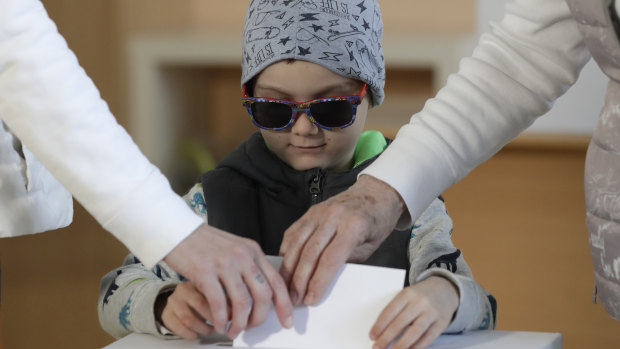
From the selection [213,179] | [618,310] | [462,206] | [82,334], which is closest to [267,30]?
[213,179]

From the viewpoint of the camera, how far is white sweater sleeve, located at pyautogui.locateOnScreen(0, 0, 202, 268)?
0.83 m

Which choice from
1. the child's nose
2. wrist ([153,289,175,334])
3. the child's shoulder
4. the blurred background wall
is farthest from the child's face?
the blurred background wall

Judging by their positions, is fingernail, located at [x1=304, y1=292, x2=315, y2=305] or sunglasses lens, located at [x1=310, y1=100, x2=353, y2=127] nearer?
fingernail, located at [x1=304, y1=292, x2=315, y2=305]

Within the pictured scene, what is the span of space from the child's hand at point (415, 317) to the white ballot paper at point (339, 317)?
0.01 metres

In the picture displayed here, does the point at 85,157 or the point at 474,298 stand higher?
the point at 85,157

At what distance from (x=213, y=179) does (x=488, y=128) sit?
0.50 meters

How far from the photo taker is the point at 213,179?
141cm

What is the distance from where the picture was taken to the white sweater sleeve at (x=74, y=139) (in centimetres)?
83

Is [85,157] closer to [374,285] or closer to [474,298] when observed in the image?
[374,285]

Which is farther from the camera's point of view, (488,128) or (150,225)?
(488,128)

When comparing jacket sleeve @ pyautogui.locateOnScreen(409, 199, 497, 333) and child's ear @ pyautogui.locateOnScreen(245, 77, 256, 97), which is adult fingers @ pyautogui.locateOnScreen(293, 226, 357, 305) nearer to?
jacket sleeve @ pyautogui.locateOnScreen(409, 199, 497, 333)

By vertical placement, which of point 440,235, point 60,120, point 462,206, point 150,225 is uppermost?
point 60,120

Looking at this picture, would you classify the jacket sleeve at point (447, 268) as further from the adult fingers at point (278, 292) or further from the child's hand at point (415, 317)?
the adult fingers at point (278, 292)

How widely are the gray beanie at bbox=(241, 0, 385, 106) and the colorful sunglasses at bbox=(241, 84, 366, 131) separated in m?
0.05
